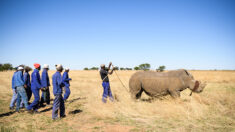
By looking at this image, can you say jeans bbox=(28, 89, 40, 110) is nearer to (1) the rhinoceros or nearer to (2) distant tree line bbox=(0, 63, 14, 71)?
(1) the rhinoceros

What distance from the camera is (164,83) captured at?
28.4ft

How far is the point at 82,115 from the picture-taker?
7.34 m

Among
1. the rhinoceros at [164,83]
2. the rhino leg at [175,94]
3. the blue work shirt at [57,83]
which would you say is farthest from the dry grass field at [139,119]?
the blue work shirt at [57,83]

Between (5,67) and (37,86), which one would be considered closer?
(37,86)

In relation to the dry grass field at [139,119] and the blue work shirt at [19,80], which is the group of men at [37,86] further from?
the dry grass field at [139,119]

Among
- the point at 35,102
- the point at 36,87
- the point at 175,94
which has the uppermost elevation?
the point at 36,87

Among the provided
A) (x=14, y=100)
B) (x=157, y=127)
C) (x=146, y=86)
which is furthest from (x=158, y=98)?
(x=14, y=100)

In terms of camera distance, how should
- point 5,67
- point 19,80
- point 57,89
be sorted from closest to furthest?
point 57,89 < point 19,80 < point 5,67

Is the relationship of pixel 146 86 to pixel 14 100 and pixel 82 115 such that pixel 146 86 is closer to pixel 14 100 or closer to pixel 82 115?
pixel 82 115

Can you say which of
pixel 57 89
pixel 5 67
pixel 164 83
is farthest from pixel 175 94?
pixel 5 67

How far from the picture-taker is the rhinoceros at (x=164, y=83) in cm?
848

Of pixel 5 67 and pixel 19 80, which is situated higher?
pixel 5 67

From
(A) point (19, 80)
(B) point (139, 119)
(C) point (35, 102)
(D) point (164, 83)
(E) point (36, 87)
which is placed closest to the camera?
(B) point (139, 119)

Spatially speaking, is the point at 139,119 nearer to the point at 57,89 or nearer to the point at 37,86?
the point at 57,89
